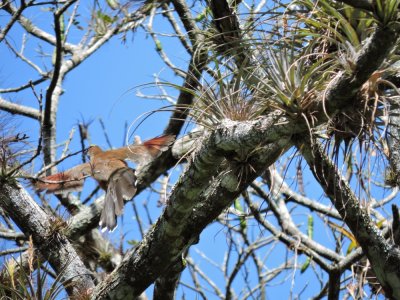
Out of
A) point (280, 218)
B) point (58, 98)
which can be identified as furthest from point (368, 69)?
point (58, 98)

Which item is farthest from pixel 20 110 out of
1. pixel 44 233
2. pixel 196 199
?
pixel 196 199

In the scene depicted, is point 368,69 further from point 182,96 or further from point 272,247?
point 272,247

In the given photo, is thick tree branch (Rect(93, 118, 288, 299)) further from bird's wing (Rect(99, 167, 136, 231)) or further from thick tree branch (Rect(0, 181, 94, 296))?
bird's wing (Rect(99, 167, 136, 231))

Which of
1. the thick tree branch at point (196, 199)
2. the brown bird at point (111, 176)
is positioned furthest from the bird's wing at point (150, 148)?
the thick tree branch at point (196, 199)

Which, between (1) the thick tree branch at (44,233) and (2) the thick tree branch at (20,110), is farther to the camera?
(2) the thick tree branch at (20,110)

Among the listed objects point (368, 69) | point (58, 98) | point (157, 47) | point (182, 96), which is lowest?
point (368, 69)

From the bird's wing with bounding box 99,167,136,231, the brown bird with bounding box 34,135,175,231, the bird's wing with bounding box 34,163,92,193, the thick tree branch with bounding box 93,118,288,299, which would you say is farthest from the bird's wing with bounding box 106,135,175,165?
the thick tree branch with bounding box 93,118,288,299

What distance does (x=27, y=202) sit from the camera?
10.4 ft

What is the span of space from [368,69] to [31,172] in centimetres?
174

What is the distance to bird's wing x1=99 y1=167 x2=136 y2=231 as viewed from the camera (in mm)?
4152

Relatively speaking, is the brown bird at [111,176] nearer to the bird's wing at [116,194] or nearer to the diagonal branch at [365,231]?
the bird's wing at [116,194]

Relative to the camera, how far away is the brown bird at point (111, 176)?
4066 mm

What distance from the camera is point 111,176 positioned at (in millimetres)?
4332

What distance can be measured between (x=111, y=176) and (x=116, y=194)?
14cm
